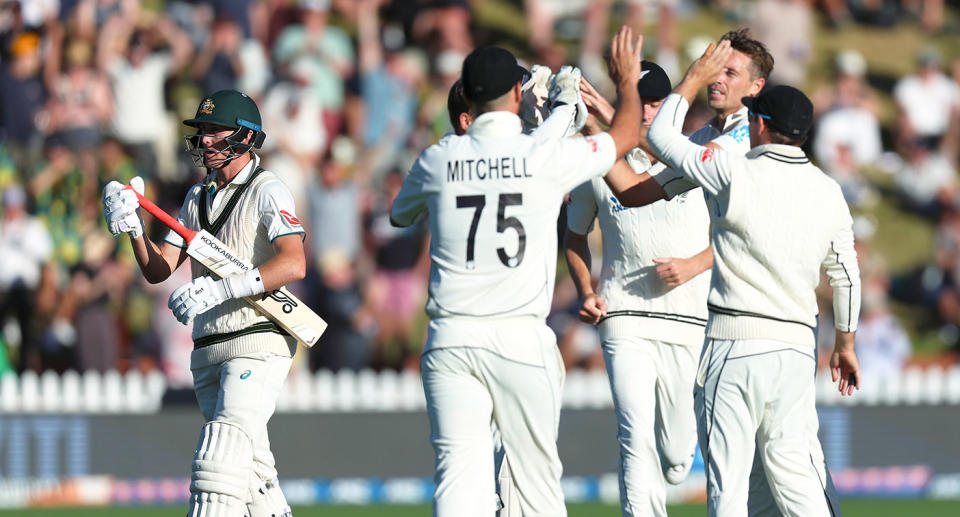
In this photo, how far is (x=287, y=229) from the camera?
755 cm

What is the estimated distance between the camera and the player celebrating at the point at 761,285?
689 cm

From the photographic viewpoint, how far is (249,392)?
756cm

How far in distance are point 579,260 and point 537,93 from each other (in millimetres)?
1410

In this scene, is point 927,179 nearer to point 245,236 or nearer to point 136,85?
point 136,85

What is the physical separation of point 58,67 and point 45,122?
0.68 meters

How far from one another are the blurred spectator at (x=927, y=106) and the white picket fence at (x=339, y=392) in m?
4.32

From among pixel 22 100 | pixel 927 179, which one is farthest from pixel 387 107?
pixel 927 179

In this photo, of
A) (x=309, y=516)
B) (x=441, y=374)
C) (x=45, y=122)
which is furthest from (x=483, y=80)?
(x=45, y=122)

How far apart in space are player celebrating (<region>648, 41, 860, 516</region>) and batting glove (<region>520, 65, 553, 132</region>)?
0.79 m

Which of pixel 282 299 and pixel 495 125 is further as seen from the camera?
pixel 282 299

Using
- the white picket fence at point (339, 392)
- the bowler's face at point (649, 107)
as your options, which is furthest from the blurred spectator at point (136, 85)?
the bowler's face at point (649, 107)

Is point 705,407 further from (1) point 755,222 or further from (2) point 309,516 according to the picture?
(2) point 309,516

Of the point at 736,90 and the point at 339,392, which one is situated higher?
the point at 736,90

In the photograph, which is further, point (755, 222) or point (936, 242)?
point (936, 242)
